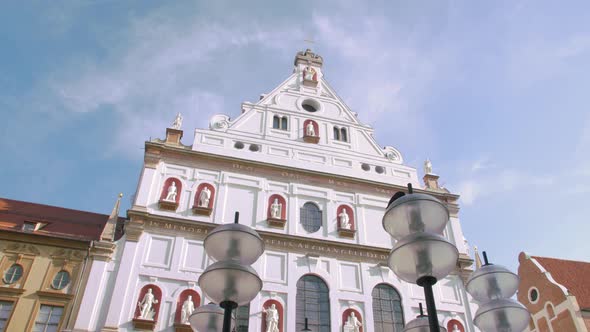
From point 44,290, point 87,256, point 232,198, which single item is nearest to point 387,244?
point 232,198

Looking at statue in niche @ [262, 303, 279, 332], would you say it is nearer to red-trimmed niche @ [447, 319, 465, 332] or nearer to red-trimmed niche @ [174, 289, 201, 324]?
red-trimmed niche @ [174, 289, 201, 324]

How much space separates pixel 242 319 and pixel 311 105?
12.8 metres

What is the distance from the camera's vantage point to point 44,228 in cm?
1897

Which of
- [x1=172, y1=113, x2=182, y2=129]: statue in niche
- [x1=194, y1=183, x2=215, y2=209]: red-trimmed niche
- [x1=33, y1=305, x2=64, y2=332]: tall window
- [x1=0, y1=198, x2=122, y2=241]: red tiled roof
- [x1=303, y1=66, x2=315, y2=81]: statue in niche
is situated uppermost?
[x1=303, y1=66, x2=315, y2=81]: statue in niche

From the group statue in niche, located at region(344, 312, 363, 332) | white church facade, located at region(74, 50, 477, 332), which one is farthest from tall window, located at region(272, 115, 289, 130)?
statue in niche, located at region(344, 312, 363, 332)

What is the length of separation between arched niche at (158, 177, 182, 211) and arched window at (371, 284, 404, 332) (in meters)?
8.27

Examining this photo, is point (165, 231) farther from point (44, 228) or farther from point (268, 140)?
point (268, 140)

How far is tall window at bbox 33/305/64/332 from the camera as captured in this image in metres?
16.0

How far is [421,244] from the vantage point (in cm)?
714

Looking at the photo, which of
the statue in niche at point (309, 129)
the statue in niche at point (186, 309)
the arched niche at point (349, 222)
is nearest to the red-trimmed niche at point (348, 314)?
the arched niche at point (349, 222)

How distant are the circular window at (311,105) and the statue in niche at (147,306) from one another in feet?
42.7

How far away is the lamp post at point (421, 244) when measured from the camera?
7133mm

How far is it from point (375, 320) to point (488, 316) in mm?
10308

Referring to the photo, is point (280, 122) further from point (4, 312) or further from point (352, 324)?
point (4, 312)
